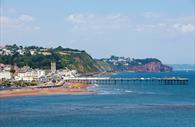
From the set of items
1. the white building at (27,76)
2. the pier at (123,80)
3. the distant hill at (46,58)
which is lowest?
the pier at (123,80)

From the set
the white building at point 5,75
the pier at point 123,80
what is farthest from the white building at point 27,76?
the pier at point 123,80

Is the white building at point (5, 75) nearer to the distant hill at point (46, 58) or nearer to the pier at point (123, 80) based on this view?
the pier at point (123, 80)

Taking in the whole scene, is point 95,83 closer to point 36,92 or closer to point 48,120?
point 36,92

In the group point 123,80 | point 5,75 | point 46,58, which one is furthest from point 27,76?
point 46,58

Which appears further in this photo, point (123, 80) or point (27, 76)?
point (123, 80)

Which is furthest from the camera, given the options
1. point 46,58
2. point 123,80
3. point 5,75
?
point 46,58

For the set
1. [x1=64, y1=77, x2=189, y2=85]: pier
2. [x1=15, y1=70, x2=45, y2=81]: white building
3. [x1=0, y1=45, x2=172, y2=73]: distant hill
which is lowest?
[x1=64, y1=77, x2=189, y2=85]: pier

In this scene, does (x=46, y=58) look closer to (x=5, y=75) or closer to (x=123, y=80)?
(x=123, y=80)

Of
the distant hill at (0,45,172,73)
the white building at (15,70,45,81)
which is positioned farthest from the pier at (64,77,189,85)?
the distant hill at (0,45,172,73)

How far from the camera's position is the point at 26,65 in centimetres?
14175

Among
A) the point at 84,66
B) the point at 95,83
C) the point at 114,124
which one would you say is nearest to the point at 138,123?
the point at 114,124

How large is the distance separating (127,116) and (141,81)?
3027 inches

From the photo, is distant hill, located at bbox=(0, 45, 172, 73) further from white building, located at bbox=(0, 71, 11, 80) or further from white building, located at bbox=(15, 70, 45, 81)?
white building, located at bbox=(0, 71, 11, 80)

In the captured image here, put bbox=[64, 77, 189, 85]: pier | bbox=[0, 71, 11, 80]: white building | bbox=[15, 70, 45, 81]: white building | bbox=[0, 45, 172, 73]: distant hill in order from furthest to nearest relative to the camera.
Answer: bbox=[0, 45, 172, 73]: distant hill → bbox=[64, 77, 189, 85]: pier → bbox=[15, 70, 45, 81]: white building → bbox=[0, 71, 11, 80]: white building
